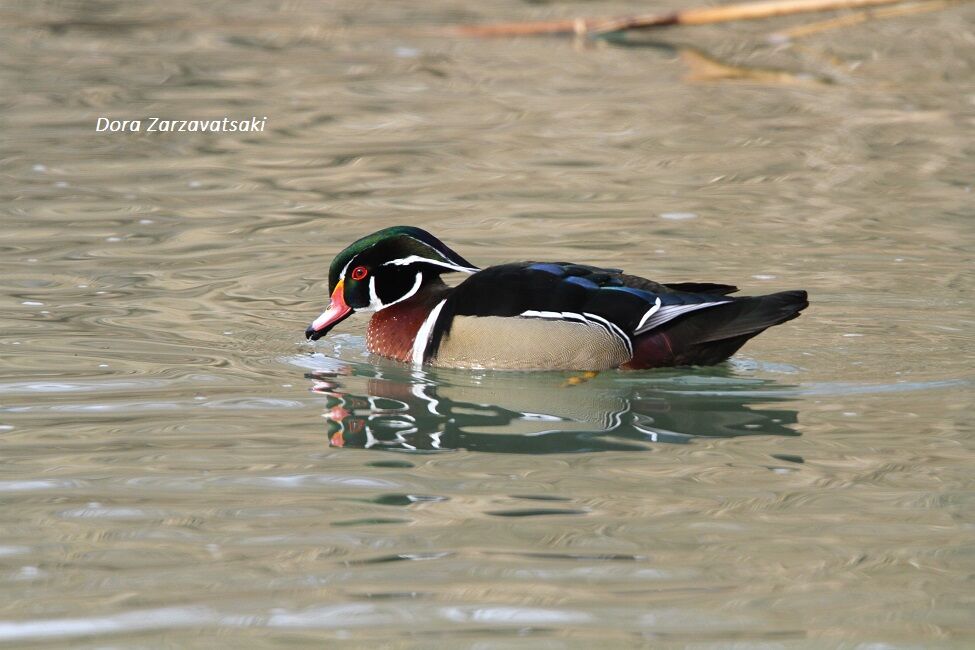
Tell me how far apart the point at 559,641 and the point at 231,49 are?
15.6 meters

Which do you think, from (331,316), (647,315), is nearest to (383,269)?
(331,316)

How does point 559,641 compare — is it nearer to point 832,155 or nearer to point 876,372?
point 876,372

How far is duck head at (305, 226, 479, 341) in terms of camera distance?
833 cm

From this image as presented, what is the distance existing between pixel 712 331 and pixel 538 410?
105cm

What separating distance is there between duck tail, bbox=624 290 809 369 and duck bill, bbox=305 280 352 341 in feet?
5.34

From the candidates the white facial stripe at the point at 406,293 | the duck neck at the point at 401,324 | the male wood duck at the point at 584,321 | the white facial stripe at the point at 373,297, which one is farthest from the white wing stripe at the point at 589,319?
the white facial stripe at the point at 373,297

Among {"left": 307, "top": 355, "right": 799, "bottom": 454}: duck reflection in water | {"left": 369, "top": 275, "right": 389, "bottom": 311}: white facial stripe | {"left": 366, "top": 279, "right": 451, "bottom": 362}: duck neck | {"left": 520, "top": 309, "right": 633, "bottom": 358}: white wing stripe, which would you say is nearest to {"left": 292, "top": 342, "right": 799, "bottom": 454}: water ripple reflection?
{"left": 307, "top": 355, "right": 799, "bottom": 454}: duck reflection in water

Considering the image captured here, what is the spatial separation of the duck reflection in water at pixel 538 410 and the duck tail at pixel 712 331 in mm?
83

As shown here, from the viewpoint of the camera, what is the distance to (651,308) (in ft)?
25.0

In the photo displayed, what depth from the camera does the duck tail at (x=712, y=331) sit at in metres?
7.40

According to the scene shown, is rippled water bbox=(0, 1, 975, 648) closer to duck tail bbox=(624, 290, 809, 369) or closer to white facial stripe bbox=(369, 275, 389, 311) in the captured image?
duck tail bbox=(624, 290, 809, 369)

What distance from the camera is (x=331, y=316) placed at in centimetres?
832

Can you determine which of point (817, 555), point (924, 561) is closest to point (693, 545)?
point (817, 555)

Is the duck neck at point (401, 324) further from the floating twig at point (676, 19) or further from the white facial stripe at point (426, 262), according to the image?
the floating twig at point (676, 19)
